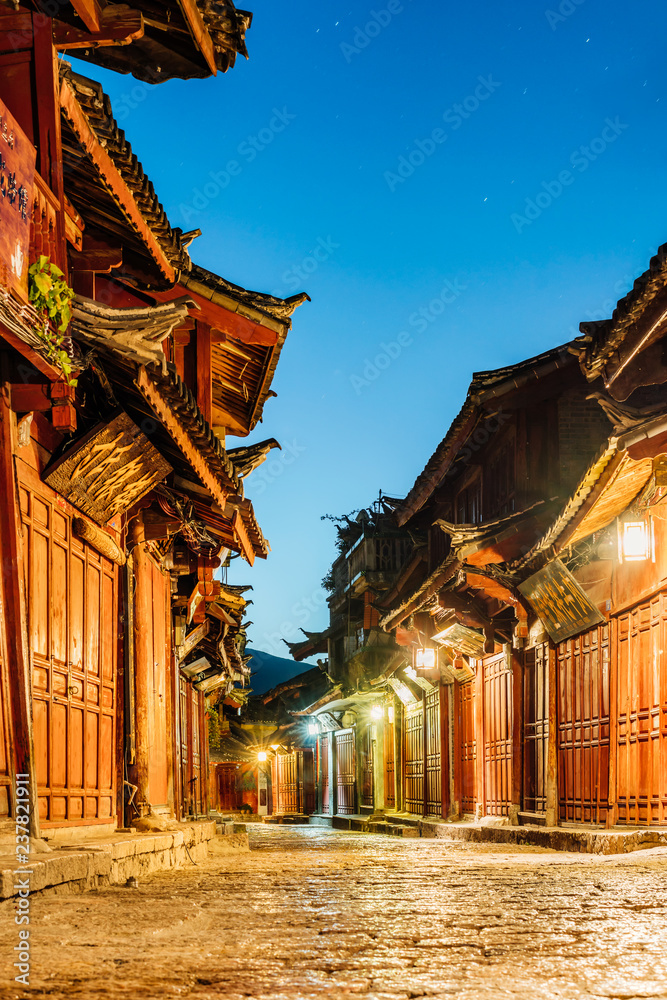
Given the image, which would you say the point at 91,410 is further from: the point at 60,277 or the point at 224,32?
the point at 224,32

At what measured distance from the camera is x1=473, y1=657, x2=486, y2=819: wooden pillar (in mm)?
20516

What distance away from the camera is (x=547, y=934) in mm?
4484

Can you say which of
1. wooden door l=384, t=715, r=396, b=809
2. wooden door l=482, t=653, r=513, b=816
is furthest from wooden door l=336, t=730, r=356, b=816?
wooden door l=482, t=653, r=513, b=816

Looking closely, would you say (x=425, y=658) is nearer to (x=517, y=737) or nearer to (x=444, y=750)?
(x=444, y=750)

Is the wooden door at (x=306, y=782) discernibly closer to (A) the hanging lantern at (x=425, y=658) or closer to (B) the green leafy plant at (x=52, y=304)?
(A) the hanging lantern at (x=425, y=658)

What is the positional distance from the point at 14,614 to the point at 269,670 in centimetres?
9675

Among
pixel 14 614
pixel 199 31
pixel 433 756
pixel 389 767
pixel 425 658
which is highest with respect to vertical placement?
pixel 199 31

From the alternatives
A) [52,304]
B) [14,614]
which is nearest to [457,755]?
[14,614]

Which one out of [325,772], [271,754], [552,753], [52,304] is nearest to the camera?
[52,304]

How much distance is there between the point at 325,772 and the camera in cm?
4147

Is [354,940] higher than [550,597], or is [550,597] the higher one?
[550,597]

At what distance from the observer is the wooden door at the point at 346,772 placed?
3609 centimetres

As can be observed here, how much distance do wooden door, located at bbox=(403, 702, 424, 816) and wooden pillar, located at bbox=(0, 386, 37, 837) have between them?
1970 centimetres

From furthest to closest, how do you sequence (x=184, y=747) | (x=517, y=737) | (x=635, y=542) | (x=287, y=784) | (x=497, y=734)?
(x=287, y=784), (x=184, y=747), (x=497, y=734), (x=517, y=737), (x=635, y=542)
